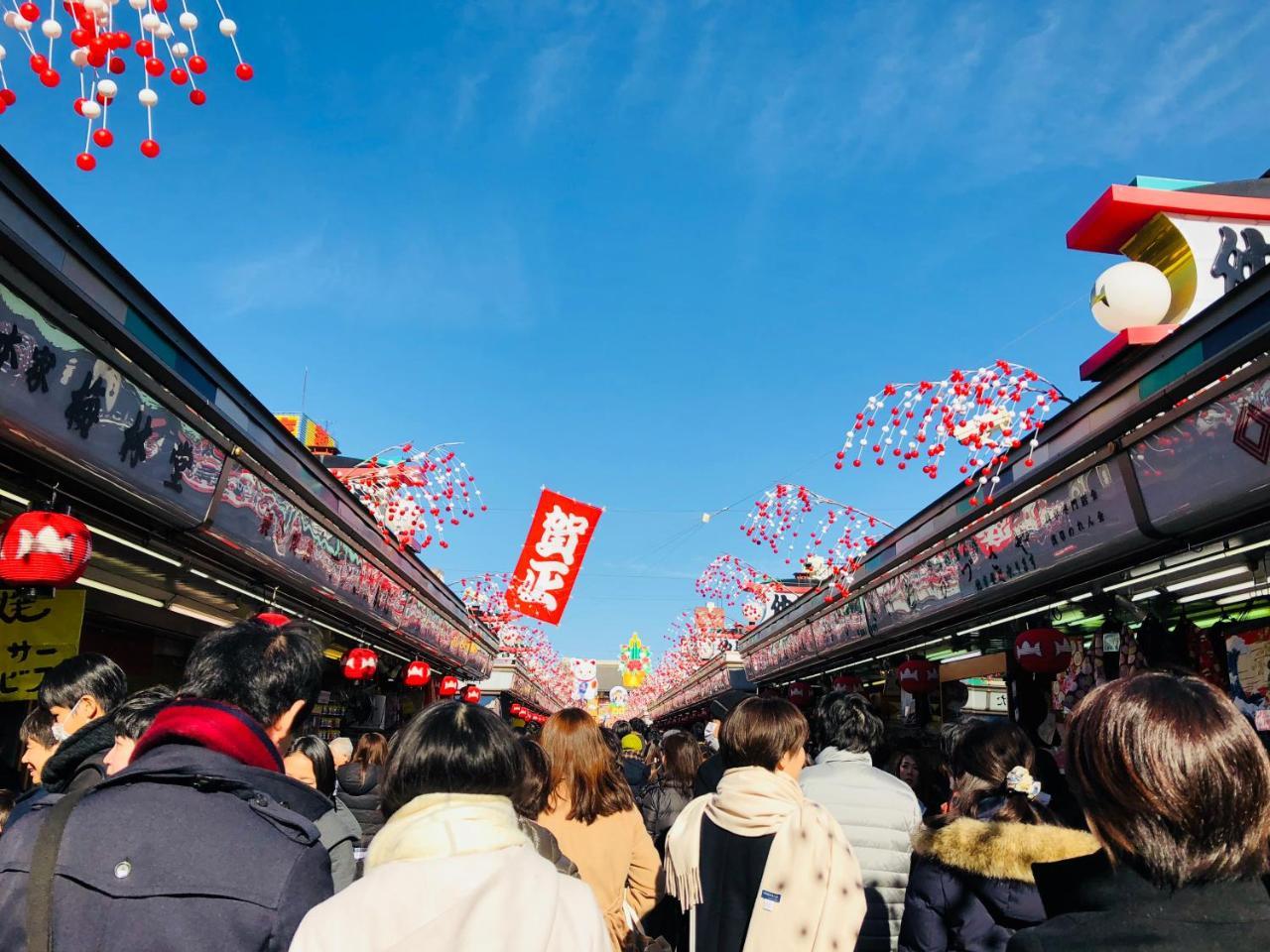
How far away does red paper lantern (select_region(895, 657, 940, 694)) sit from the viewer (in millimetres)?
11180

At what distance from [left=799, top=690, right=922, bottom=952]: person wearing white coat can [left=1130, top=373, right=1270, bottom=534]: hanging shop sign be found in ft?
8.42

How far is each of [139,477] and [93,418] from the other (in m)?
0.63

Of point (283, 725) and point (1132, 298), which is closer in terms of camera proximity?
point (283, 725)

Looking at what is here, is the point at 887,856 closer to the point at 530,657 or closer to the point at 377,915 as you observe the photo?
the point at 377,915

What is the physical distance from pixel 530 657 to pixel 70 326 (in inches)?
1554

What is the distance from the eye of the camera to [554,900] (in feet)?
6.06

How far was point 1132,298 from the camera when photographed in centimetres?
756

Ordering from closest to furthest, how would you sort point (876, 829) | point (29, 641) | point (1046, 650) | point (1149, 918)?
point (1149, 918), point (876, 829), point (29, 641), point (1046, 650)

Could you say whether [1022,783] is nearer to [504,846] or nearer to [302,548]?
[504,846]

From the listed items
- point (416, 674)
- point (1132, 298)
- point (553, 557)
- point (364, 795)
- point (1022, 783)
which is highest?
point (553, 557)

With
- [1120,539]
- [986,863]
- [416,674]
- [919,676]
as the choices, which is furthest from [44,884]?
[416,674]

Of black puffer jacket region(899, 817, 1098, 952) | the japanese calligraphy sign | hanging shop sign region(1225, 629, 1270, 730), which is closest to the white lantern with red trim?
the japanese calligraphy sign

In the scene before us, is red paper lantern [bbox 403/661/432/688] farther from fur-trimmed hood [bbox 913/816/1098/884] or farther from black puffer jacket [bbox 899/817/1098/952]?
fur-trimmed hood [bbox 913/816/1098/884]

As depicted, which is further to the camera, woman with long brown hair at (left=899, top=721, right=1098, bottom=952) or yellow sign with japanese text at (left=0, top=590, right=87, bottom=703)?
yellow sign with japanese text at (left=0, top=590, right=87, bottom=703)
